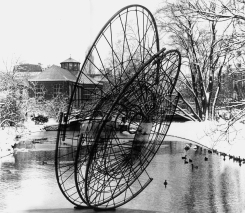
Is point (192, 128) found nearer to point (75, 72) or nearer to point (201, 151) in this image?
point (201, 151)

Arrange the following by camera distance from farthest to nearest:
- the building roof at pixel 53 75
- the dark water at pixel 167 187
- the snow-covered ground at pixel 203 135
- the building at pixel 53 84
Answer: the building roof at pixel 53 75
the building at pixel 53 84
the snow-covered ground at pixel 203 135
the dark water at pixel 167 187

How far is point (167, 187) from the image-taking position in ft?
34.0

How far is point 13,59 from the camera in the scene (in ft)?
100

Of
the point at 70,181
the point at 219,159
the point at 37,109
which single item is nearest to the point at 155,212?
the point at 70,181

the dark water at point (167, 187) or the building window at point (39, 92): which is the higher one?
the building window at point (39, 92)

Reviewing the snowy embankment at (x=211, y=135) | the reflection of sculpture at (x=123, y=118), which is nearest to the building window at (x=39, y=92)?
the snowy embankment at (x=211, y=135)

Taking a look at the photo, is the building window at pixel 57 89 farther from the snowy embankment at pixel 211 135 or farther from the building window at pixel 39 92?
the snowy embankment at pixel 211 135

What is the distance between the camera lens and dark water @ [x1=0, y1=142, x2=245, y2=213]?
8.55 metres

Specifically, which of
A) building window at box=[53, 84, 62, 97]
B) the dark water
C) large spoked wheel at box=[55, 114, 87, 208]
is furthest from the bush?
the dark water

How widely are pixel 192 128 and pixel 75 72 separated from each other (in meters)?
35.2

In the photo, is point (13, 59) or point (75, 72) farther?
point (75, 72)

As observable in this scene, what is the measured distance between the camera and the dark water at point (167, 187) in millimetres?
8555

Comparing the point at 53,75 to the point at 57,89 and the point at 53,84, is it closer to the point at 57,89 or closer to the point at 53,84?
the point at 53,84

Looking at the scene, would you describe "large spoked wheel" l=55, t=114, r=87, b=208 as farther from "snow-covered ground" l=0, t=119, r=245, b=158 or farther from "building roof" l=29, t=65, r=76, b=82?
"building roof" l=29, t=65, r=76, b=82
